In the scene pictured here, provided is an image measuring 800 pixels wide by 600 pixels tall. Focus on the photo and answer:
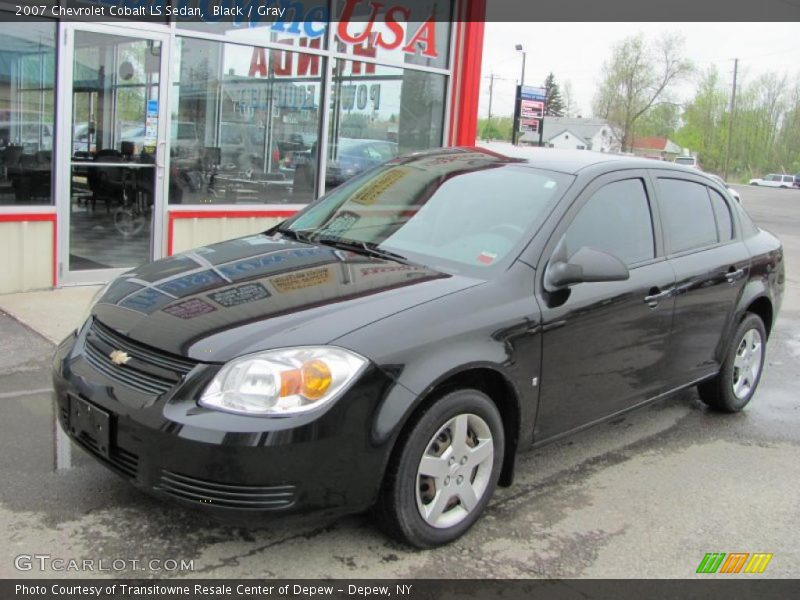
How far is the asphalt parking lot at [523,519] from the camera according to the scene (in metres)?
3.08

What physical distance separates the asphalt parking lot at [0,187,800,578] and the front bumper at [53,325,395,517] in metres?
0.16

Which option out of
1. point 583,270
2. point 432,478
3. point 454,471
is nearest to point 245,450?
point 432,478

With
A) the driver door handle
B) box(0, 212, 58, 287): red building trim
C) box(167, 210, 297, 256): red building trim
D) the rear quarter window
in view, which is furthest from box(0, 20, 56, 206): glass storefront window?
the driver door handle

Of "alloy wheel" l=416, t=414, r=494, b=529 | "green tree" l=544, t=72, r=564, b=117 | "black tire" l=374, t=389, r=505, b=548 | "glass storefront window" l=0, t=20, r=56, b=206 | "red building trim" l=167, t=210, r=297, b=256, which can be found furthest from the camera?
"green tree" l=544, t=72, r=564, b=117

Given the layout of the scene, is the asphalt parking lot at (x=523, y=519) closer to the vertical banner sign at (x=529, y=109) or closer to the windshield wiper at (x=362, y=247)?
the windshield wiper at (x=362, y=247)

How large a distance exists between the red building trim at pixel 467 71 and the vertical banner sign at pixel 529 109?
1605cm

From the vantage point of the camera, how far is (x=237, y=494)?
108 inches

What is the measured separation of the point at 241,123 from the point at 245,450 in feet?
21.4

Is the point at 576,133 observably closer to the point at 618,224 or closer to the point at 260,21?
the point at 260,21

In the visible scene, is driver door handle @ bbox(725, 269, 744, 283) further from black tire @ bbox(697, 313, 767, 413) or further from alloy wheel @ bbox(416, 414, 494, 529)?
alloy wheel @ bbox(416, 414, 494, 529)

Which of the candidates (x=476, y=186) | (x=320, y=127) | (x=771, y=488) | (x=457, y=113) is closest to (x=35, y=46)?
(x=320, y=127)

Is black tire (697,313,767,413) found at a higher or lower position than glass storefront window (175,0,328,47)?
lower

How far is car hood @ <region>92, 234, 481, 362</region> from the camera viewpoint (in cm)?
291

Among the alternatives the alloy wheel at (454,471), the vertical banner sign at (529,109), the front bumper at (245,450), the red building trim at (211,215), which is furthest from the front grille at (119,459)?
the vertical banner sign at (529,109)
